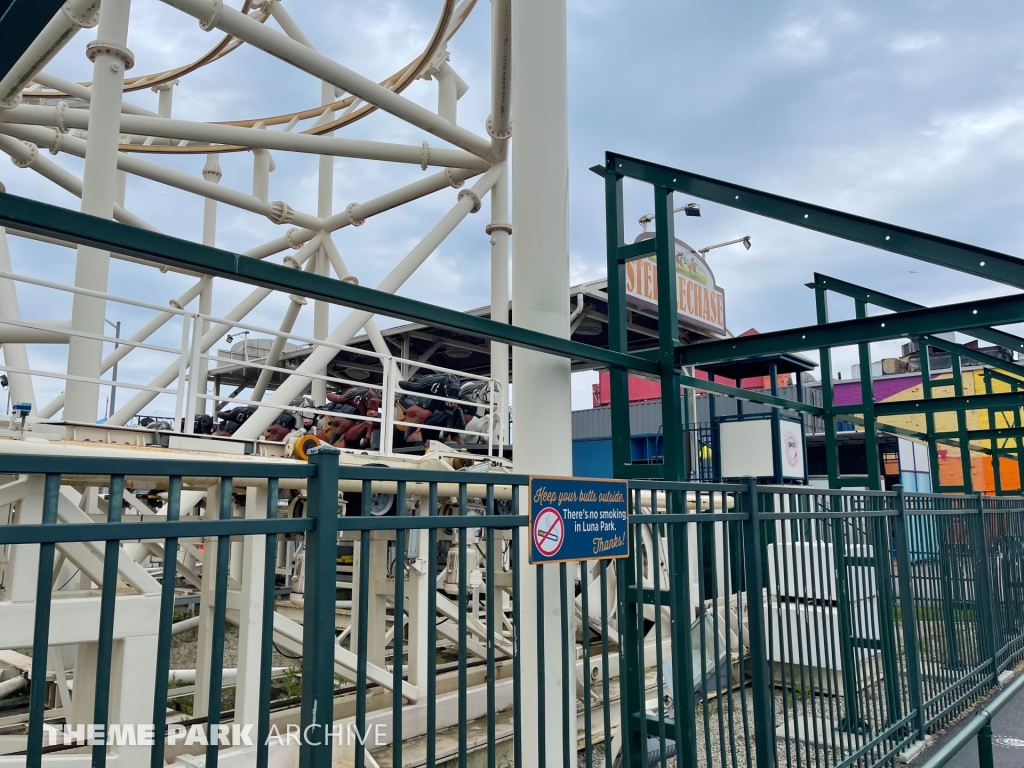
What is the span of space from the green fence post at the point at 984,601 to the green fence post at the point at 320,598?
321 inches

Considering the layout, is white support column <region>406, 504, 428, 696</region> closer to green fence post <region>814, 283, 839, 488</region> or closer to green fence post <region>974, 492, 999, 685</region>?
green fence post <region>814, 283, 839, 488</region>

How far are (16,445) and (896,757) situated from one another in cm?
668

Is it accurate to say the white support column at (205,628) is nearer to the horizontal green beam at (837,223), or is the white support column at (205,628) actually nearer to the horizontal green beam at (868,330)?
the horizontal green beam at (868,330)

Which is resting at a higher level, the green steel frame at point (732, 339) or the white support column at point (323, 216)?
the white support column at point (323, 216)

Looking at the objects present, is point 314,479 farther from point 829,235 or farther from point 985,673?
point 985,673

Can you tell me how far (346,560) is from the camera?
484 inches

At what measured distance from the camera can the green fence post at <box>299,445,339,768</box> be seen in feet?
7.24

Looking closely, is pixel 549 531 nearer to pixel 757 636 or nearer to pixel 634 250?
pixel 757 636

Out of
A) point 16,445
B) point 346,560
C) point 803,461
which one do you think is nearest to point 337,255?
point 346,560

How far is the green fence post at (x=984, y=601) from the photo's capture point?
8242mm

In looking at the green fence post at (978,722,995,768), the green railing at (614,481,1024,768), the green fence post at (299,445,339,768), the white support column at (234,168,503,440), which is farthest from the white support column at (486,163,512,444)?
the green fence post at (299,445,339,768)

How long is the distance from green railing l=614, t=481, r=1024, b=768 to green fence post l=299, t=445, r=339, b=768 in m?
1.73

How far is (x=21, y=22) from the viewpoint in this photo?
6.22 ft

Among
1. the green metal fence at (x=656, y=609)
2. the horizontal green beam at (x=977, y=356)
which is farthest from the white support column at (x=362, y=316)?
the horizontal green beam at (x=977, y=356)
